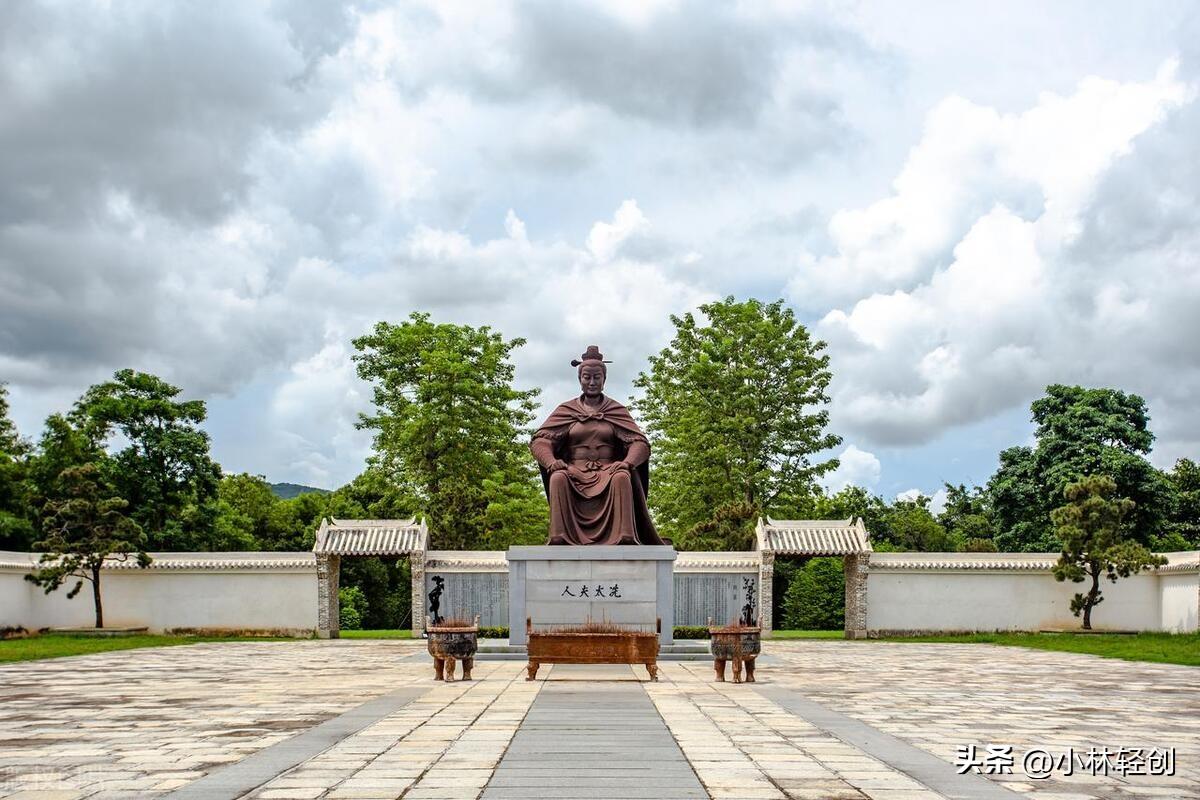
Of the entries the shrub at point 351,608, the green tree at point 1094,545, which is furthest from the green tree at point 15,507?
the green tree at point 1094,545

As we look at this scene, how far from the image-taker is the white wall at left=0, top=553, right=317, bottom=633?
2341 centimetres

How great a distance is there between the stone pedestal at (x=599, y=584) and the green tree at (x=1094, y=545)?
13239 mm

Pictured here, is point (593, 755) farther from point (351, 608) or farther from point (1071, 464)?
point (1071, 464)

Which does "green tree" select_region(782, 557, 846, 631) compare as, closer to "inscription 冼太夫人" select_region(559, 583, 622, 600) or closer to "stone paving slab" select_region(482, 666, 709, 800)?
"inscription 冼太夫人" select_region(559, 583, 622, 600)

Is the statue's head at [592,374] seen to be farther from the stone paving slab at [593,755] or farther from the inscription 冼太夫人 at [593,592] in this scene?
the stone paving slab at [593,755]

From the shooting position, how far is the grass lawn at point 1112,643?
51.1ft

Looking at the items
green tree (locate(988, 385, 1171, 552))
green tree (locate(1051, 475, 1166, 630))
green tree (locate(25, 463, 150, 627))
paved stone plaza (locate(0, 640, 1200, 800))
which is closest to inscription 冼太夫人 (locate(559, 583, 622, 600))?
paved stone plaza (locate(0, 640, 1200, 800))

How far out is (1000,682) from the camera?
1140 cm

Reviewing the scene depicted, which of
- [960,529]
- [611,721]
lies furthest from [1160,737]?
[960,529]

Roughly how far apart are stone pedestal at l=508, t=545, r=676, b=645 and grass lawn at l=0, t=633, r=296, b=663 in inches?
294

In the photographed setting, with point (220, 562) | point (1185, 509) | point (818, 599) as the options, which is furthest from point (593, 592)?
point (1185, 509)

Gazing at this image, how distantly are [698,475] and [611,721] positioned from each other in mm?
22028

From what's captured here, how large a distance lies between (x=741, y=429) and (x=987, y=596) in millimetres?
7773

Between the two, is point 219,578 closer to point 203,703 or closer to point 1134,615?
point 203,703
